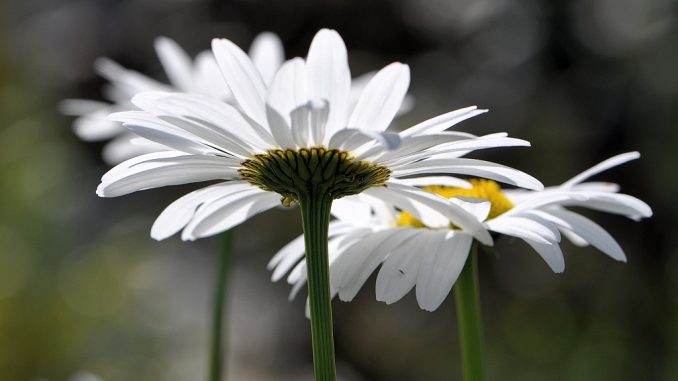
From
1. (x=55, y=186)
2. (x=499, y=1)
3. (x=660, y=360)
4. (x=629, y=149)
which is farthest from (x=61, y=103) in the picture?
(x=660, y=360)

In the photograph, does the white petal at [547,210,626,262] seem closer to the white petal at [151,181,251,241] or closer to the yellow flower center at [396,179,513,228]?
the yellow flower center at [396,179,513,228]

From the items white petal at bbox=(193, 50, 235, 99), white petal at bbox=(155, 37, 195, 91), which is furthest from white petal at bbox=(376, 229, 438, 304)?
white petal at bbox=(155, 37, 195, 91)

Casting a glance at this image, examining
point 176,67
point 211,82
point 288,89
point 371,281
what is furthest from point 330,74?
point 371,281

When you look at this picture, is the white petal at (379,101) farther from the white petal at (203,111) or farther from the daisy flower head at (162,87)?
the daisy flower head at (162,87)

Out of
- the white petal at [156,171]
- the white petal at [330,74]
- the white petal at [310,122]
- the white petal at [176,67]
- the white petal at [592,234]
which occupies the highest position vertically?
the white petal at [176,67]

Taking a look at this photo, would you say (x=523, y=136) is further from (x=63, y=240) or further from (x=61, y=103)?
(x=61, y=103)

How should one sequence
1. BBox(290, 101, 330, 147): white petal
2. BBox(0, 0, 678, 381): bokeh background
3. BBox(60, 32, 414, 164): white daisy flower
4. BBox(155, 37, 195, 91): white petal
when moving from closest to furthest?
BBox(290, 101, 330, 147): white petal
BBox(60, 32, 414, 164): white daisy flower
BBox(155, 37, 195, 91): white petal
BBox(0, 0, 678, 381): bokeh background

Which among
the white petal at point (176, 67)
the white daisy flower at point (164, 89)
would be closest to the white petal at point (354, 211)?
the white daisy flower at point (164, 89)

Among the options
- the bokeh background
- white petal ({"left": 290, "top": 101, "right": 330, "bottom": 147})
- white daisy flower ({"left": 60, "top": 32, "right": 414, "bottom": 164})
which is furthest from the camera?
the bokeh background
